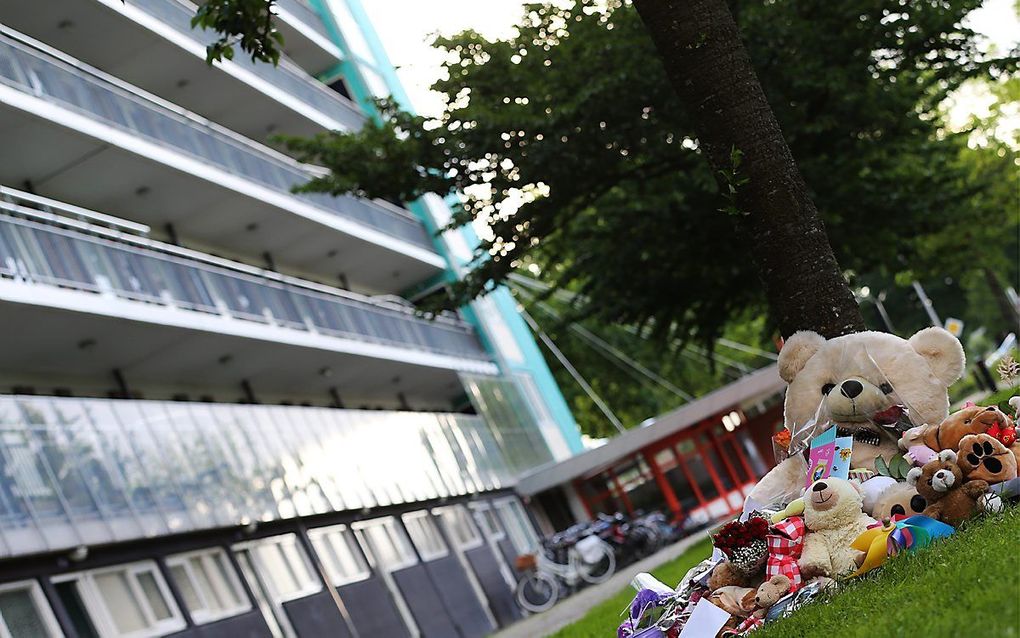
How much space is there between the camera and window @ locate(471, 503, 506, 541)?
3303 centimetres

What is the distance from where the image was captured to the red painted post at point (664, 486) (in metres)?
39.1

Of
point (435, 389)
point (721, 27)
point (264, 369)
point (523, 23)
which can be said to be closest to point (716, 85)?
point (721, 27)

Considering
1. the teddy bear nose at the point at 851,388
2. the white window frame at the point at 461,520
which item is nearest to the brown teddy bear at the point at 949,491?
the teddy bear nose at the point at 851,388

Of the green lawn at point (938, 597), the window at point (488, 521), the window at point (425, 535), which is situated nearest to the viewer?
the green lawn at point (938, 597)

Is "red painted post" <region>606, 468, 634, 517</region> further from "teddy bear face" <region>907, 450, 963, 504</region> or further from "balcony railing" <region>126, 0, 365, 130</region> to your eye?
"teddy bear face" <region>907, 450, 963, 504</region>

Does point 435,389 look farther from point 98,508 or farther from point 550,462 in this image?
point 98,508

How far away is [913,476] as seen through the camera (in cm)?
745

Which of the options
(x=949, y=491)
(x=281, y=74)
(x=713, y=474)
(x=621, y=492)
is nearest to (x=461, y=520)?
(x=621, y=492)

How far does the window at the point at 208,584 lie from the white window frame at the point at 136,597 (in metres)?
0.31

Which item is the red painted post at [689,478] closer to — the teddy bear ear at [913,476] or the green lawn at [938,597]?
the teddy bear ear at [913,476]

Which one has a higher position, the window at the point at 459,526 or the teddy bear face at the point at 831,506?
the window at the point at 459,526

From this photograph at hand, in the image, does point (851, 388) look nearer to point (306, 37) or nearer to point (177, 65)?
point (177, 65)

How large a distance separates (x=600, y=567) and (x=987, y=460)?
24528 millimetres

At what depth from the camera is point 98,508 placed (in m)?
18.9
